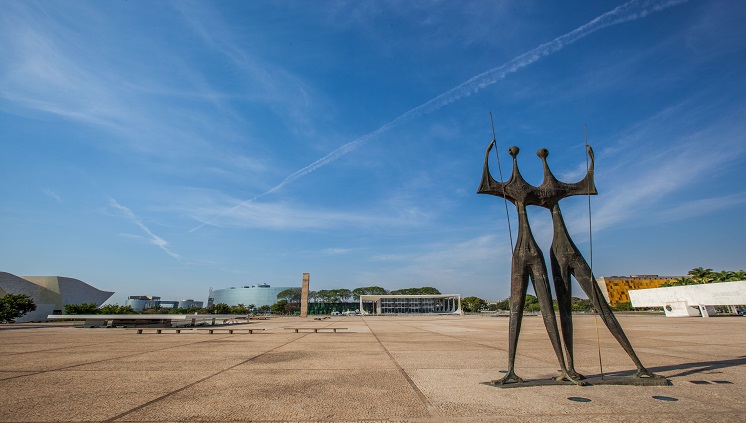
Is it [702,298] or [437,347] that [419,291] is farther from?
[437,347]

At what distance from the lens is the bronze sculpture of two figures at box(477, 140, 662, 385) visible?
673 cm

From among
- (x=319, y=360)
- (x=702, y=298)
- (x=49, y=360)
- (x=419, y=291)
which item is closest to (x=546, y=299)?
(x=319, y=360)

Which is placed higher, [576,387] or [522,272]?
[522,272]

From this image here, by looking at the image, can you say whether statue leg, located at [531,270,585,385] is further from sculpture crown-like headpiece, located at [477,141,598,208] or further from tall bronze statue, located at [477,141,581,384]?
sculpture crown-like headpiece, located at [477,141,598,208]

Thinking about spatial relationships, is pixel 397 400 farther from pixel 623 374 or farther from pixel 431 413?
pixel 623 374

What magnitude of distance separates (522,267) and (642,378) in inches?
110

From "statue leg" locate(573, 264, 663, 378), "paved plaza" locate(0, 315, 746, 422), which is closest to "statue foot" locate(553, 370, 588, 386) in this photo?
"paved plaza" locate(0, 315, 746, 422)

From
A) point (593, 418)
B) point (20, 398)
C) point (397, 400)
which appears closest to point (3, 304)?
point (20, 398)

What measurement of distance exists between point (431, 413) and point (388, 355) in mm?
6277

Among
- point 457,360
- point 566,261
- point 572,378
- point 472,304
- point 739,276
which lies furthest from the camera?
point 472,304

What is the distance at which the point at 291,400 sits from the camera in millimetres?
5234

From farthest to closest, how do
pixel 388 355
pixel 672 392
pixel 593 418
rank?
pixel 388 355 < pixel 672 392 < pixel 593 418

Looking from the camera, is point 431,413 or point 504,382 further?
point 504,382

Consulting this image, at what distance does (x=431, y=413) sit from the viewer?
4520mm
